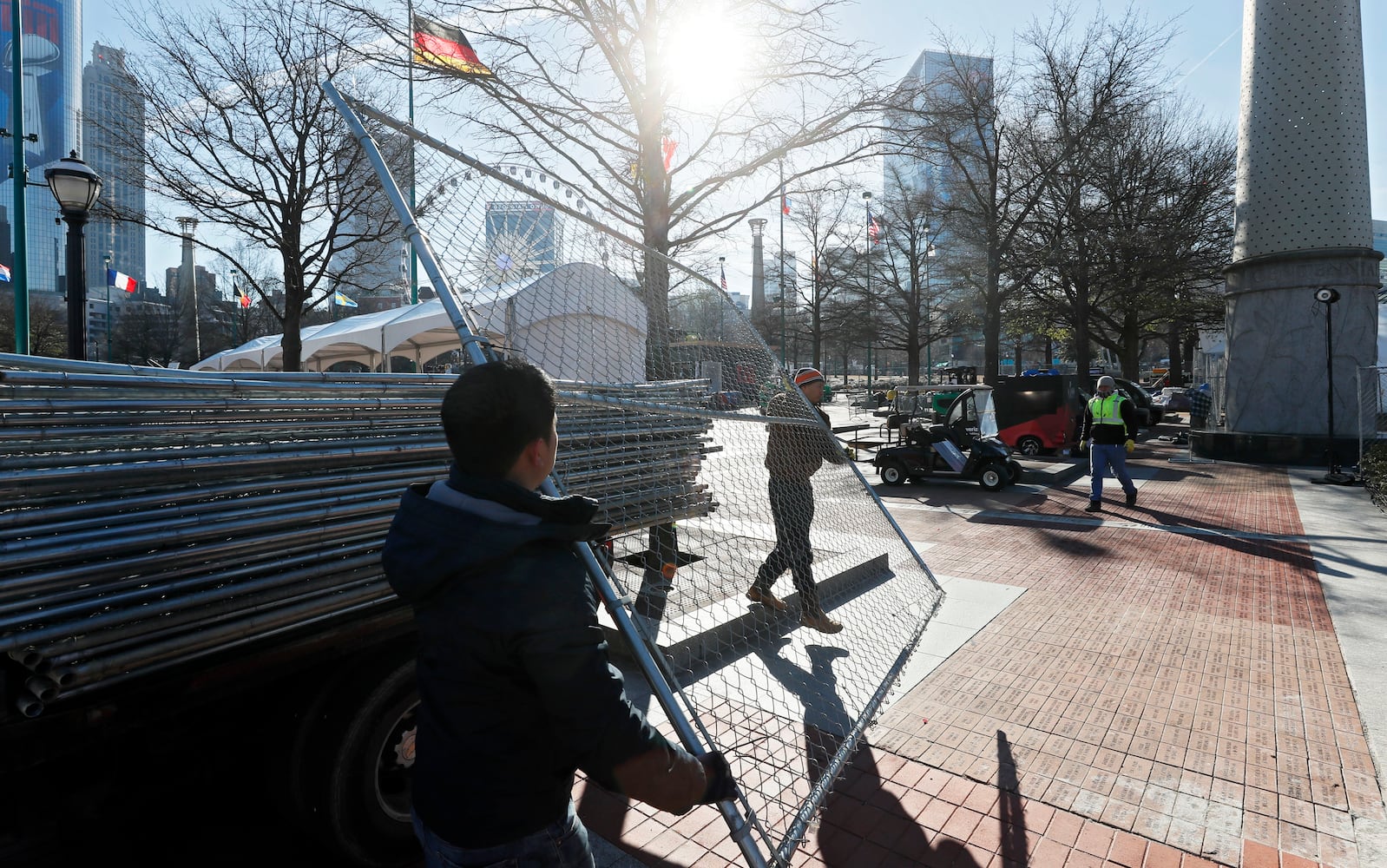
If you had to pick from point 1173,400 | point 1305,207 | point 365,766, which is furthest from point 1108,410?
point 1173,400

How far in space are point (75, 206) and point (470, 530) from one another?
1015 centimetres

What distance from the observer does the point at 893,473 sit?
13.0 meters

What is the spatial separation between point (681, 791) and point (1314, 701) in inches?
176

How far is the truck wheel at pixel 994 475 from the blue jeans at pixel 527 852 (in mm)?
11866

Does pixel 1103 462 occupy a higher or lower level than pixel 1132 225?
lower

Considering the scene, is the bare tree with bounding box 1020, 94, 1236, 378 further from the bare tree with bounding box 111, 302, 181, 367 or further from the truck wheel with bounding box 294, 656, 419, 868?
the bare tree with bounding box 111, 302, 181, 367

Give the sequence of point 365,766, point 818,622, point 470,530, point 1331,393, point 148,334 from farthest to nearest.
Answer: point 148,334
point 1331,393
point 818,622
point 365,766
point 470,530

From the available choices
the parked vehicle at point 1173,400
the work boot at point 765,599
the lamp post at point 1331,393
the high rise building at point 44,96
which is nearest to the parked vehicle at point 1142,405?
the lamp post at point 1331,393

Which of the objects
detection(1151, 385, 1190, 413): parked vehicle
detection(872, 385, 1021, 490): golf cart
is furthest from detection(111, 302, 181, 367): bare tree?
detection(1151, 385, 1190, 413): parked vehicle

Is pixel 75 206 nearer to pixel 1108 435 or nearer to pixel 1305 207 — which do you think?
pixel 1108 435

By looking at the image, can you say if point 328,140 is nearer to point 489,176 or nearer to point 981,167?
point 489,176

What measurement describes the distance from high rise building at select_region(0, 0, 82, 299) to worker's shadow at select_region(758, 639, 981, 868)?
10488mm

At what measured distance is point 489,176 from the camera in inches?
109

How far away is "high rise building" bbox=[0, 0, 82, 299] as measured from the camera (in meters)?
12.7
